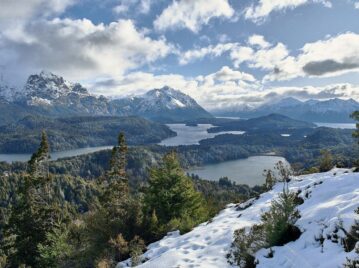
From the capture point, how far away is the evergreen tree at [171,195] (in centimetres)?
3719

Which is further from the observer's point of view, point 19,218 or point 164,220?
point 19,218

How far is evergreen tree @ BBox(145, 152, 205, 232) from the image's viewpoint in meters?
37.2

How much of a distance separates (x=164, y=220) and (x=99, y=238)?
8.60m

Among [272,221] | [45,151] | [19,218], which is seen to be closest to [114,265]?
[272,221]

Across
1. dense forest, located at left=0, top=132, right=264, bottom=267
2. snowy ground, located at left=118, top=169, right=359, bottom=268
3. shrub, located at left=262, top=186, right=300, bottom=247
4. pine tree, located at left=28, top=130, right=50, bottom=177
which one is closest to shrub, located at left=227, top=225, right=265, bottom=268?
snowy ground, located at left=118, top=169, right=359, bottom=268

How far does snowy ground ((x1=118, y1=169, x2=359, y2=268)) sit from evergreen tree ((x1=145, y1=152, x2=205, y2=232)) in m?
11.7

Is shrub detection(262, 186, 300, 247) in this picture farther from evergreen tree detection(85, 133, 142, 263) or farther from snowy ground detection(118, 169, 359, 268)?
evergreen tree detection(85, 133, 142, 263)

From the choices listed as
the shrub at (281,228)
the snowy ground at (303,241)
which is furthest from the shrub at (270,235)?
the snowy ground at (303,241)

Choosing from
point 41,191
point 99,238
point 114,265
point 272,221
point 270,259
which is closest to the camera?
point 270,259

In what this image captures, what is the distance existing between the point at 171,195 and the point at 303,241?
23.7 metres

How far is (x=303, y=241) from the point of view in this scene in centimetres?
1527

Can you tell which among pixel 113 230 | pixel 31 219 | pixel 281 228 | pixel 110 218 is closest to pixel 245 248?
pixel 281 228

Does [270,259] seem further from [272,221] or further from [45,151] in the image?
[45,151]

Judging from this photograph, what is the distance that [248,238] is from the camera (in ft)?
56.9
